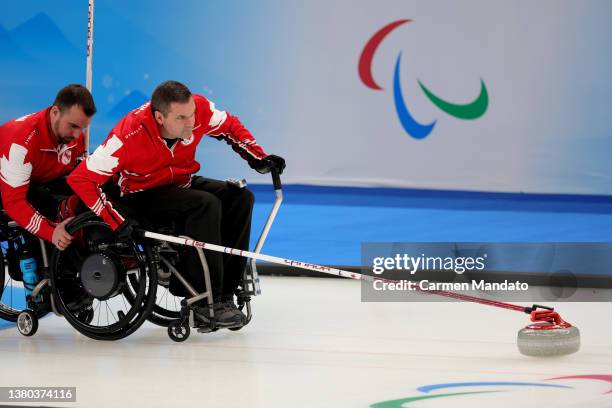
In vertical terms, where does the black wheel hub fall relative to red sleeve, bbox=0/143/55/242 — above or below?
below

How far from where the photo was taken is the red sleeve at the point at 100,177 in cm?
423

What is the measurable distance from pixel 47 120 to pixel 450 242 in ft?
9.11

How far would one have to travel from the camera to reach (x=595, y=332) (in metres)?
4.54

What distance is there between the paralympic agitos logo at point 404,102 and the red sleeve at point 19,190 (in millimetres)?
3696

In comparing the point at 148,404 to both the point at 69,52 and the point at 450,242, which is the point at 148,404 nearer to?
the point at 450,242

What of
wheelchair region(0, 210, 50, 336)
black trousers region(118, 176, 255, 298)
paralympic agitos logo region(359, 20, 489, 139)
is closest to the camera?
black trousers region(118, 176, 255, 298)

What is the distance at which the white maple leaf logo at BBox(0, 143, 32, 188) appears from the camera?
450 centimetres

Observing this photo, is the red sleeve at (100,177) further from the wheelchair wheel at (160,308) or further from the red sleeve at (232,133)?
the red sleeve at (232,133)

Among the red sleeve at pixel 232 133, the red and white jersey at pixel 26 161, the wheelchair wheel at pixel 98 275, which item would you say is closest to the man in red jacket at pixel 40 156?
the red and white jersey at pixel 26 161

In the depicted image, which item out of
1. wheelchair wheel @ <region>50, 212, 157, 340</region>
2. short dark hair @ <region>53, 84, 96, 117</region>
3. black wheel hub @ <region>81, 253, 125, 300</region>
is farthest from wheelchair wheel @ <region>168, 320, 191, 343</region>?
short dark hair @ <region>53, 84, 96, 117</region>

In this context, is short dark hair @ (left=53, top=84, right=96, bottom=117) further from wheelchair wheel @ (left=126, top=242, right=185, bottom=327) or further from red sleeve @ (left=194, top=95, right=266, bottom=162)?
wheelchair wheel @ (left=126, top=242, right=185, bottom=327)

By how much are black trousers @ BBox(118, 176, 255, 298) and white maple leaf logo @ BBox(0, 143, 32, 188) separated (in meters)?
0.46

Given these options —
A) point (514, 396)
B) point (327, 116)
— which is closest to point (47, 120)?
point (514, 396)

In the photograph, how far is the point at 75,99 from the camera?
448cm
